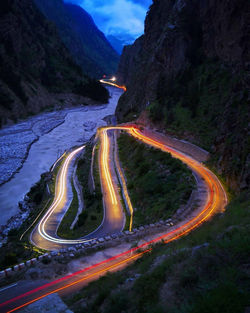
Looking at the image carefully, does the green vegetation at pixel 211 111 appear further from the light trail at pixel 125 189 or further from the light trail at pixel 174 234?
the light trail at pixel 125 189

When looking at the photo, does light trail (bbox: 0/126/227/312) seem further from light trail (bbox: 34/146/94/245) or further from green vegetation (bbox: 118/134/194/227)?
light trail (bbox: 34/146/94/245)

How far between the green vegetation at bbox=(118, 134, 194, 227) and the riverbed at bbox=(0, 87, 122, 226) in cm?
1371

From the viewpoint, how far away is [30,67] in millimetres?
87312

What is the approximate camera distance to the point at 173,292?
6.15 m

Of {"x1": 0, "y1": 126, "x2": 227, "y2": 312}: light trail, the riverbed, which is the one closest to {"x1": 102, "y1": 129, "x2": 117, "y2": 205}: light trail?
{"x1": 0, "y1": 126, "x2": 227, "y2": 312}: light trail

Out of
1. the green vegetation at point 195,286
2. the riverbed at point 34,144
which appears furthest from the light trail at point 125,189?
the riverbed at point 34,144

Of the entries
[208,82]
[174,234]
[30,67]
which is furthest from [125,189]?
[30,67]

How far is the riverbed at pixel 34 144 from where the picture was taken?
3203 centimetres

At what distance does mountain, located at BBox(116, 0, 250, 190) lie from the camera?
21.4m

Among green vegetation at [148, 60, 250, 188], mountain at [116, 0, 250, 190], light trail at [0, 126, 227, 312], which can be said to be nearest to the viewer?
light trail at [0, 126, 227, 312]

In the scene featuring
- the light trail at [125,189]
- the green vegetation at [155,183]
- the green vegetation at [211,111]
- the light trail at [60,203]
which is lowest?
the light trail at [60,203]

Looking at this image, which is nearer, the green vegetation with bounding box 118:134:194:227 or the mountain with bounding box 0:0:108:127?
the green vegetation with bounding box 118:134:194:227

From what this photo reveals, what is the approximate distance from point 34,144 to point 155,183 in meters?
35.5

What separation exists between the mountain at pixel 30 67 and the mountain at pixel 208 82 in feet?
116
